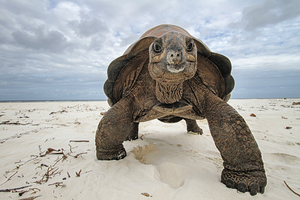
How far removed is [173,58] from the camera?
1.51 m

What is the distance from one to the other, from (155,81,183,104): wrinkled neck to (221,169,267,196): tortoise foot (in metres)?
1.16

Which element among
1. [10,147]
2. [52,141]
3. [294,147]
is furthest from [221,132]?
[10,147]

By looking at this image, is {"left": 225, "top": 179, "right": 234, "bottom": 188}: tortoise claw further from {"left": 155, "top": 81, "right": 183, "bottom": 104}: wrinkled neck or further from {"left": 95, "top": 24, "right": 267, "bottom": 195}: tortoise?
{"left": 155, "top": 81, "right": 183, "bottom": 104}: wrinkled neck

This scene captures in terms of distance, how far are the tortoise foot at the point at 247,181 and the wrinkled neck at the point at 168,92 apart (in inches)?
45.8

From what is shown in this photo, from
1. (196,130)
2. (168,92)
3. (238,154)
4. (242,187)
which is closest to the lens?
(242,187)

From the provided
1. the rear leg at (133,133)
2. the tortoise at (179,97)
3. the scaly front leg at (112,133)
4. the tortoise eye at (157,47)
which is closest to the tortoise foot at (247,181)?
the tortoise at (179,97)

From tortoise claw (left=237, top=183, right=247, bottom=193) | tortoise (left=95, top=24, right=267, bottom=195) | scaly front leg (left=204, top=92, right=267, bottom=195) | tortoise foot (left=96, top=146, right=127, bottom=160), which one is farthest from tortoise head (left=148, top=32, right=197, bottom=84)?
tortoise foot (left=96, top=146, right=127, bottom=160)

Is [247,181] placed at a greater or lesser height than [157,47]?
lesser

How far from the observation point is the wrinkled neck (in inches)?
79.9

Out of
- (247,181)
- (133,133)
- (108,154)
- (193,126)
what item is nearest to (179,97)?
(247,181)

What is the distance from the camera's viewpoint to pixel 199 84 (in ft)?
8.63

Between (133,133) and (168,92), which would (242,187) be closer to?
(168,92)

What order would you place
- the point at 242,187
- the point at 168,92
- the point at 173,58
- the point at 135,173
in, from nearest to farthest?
the point at 173,58 < the point at 242,187 < the point at 135,173 < the point at 168,92

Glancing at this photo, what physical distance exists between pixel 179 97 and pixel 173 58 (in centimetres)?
83
